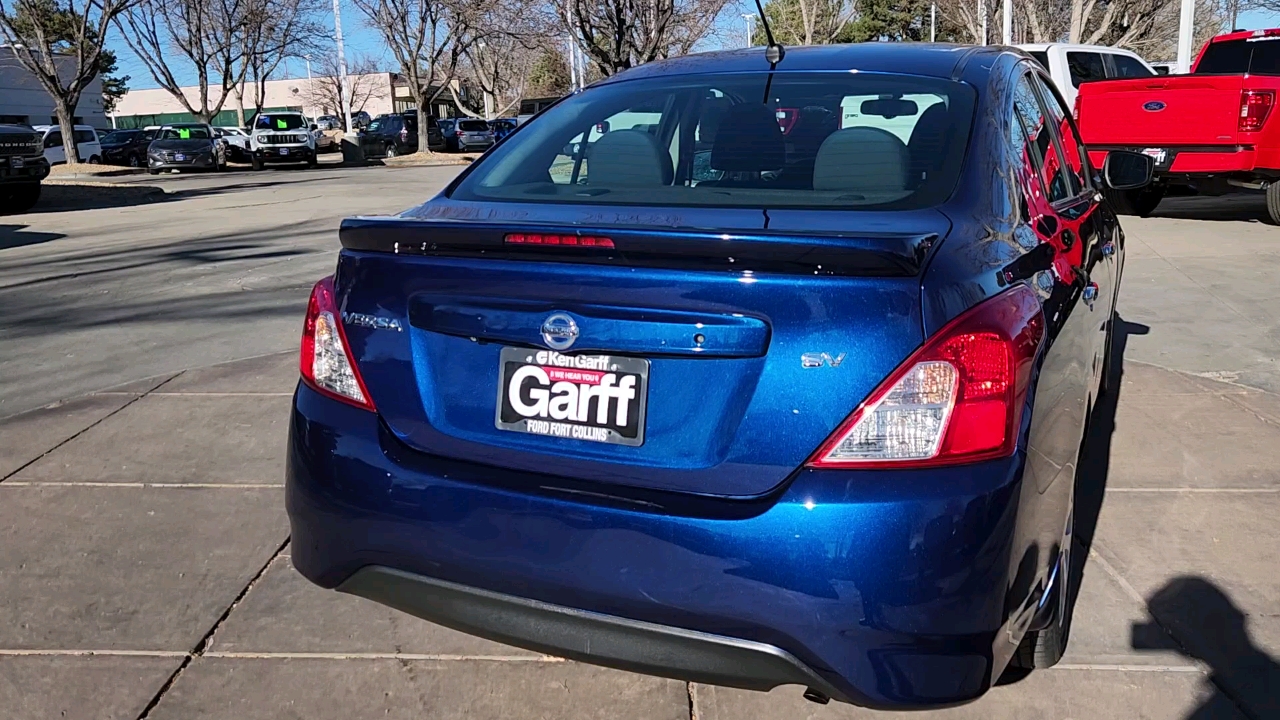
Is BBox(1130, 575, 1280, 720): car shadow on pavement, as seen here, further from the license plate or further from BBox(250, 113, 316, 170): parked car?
BBox(250, 113, 316, 170): parked car

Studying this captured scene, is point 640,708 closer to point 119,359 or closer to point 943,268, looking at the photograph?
point 943,268

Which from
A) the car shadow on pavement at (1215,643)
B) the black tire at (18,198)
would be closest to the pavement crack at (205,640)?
the car shadow on pavement at (1215,643)

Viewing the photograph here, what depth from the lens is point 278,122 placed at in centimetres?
3391

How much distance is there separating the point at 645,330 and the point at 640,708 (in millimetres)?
1142

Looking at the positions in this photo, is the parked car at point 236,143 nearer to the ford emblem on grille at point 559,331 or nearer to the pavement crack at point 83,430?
the pavement crack at point 83,430

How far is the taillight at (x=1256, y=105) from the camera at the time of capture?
33.4 ft

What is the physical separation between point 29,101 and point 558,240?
6182 centimetres

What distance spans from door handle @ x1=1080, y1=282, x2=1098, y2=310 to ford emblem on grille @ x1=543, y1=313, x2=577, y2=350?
1.58 m

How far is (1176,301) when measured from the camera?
7.51 meters

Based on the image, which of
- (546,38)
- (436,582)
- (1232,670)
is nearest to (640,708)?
(436,582)

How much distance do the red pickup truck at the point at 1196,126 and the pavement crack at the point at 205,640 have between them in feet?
30.8

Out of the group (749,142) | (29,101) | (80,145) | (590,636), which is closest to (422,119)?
(80,145)

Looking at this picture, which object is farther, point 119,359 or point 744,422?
point 119,359

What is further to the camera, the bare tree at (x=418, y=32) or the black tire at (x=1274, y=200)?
the bare tree at (x=418, y=32)
